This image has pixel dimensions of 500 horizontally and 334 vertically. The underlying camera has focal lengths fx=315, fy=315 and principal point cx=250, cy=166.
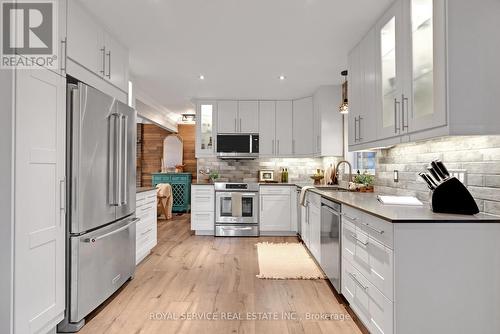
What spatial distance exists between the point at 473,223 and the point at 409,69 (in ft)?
3.44

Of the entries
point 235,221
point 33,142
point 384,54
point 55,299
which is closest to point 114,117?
point 33,142

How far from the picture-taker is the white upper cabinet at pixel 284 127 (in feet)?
18.9

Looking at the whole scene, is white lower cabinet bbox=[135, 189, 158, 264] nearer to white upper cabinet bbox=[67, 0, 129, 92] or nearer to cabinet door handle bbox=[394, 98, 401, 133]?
white upper cabinet bbox=[67, 0, 129, 92]

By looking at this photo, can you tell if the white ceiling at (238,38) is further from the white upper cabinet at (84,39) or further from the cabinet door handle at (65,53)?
the cabinet door handle at (65,53)

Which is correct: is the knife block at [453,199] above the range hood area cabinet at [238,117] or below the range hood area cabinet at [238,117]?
below

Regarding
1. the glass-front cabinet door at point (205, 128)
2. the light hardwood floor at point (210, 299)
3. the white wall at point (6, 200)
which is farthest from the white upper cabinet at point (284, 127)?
the white wall at point (6, 200)

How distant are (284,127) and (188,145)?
3.88 m

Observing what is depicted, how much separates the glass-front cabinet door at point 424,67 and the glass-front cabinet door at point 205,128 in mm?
3980

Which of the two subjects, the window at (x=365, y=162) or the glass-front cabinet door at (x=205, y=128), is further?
the glass-front cabinet door at (x=205, y=128)

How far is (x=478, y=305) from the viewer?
165cm

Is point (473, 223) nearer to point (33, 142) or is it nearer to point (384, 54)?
point (384, 54)

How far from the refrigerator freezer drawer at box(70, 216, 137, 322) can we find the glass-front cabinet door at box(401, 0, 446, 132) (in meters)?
2.43

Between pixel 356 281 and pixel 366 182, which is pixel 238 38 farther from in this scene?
pixel 356 281
